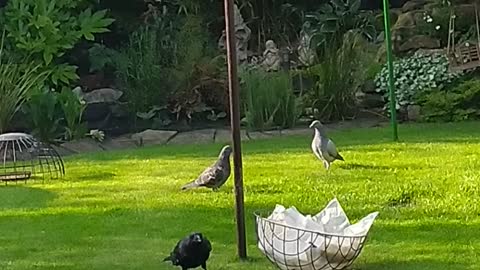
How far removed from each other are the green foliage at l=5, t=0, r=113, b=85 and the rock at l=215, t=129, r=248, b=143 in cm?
215

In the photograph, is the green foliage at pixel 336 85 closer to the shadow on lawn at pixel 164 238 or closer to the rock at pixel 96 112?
the rock at pixel 96 112

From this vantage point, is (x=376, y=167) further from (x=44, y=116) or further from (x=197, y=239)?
(x=44, y=116)

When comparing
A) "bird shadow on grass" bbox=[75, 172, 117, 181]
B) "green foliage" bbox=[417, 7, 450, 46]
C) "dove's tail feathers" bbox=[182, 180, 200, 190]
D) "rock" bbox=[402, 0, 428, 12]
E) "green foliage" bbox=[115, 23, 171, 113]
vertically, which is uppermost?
"rock" bbox=[402, 0, 428, 12]

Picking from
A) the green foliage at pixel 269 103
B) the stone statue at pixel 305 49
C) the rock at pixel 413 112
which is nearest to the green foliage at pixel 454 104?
the rock at pixel 413 112

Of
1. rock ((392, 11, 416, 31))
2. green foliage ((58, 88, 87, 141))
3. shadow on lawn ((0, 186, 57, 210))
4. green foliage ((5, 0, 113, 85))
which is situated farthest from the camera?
rock ((392, 11, 416, 31))

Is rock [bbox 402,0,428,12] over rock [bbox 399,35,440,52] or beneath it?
over

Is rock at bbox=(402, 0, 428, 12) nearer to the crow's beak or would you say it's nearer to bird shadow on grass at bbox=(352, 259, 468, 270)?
bird shadow on grass at bbox=(352, 259, 468, 270)

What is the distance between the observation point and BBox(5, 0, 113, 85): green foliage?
1216 centimetres

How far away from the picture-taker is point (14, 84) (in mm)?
11281

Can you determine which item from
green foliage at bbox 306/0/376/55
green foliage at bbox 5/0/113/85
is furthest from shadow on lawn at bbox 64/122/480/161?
green foliage at bbox 306/0/376/55

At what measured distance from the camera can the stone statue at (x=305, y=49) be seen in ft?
41.9

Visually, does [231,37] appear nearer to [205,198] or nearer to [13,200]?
[205,198]

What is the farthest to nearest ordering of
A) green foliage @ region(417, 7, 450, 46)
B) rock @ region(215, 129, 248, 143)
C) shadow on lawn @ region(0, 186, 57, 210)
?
green foliage @ region(417, 7, 450, 46) < rock @ region(215, 129, 248, 143) < shadow on lawn @ region(0, 186, 57, 210)

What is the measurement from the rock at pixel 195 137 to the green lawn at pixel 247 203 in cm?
125
